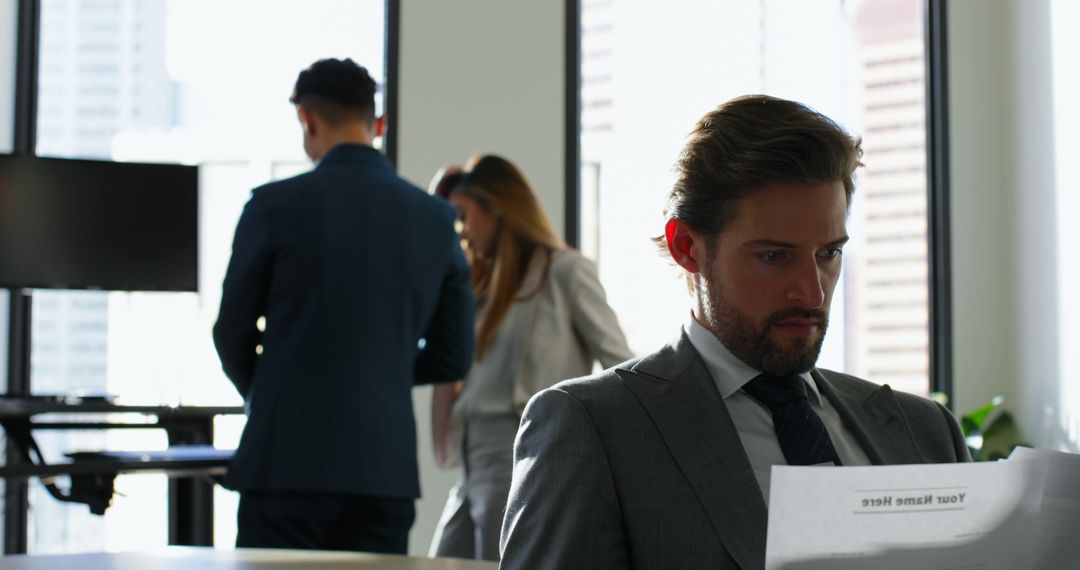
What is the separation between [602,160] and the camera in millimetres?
4938

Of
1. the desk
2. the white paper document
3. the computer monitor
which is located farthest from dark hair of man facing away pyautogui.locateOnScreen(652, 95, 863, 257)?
the computer monitor

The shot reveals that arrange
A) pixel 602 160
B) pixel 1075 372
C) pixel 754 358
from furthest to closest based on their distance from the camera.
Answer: pixel 602 160 → pixel 1075 372 → pixel 754 358

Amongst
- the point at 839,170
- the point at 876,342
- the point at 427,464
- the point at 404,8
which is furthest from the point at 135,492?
the point at 839,170

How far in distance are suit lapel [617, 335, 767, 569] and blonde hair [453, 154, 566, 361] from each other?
1.48 metres

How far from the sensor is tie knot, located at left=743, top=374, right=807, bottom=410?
4.62 ft

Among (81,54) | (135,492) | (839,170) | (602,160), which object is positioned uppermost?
(81,54)

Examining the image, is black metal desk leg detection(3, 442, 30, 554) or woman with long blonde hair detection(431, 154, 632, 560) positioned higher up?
woman with long blonde hair detection(431, 154, 632, 560)

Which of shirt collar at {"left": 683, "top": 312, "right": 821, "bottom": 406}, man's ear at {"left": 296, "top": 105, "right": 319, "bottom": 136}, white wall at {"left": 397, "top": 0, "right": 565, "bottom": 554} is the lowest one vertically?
shirt collar at {"left": 683, "top": 312, "right": 821, "bottom": 406}

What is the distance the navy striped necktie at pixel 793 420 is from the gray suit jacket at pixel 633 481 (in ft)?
0.21

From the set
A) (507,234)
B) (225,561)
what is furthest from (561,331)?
(225,561)

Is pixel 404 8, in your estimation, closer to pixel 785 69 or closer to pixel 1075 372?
pixel 785 69

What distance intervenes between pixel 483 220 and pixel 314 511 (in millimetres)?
881

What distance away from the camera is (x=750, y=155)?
1.39m

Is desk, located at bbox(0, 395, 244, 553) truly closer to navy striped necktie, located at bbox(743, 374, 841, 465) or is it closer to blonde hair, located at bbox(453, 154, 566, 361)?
blonde hair, located at bbox(453, 154, 566, 361)
